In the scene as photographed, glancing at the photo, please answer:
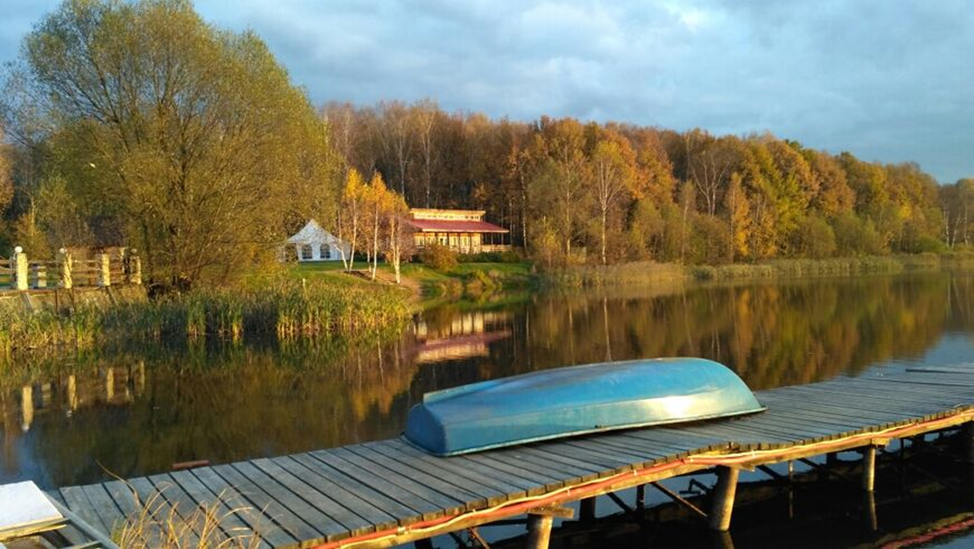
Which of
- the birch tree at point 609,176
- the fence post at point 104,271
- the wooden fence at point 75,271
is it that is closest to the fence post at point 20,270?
the wooden fence at point 75,271

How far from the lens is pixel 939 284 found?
152 feet

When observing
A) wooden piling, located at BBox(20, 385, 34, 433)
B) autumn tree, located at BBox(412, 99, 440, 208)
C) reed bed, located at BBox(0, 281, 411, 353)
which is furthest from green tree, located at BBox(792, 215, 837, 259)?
wooden piling, located at BBox(20, 385, 34, 433)

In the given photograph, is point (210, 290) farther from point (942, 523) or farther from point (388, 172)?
point (388, 172)

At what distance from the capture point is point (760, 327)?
87.2 ft

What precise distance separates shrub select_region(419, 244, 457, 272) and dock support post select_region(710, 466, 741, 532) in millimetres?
45495

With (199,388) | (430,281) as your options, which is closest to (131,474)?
(199,388)

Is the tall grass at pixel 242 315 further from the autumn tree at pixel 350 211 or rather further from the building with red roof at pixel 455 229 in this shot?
the building with red roof at pixel 455 229

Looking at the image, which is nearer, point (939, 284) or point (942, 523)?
point (942, 523)

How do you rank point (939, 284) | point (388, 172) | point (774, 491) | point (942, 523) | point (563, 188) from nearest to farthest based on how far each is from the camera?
point (942, 523), point (774, 491), point (939, 284), point (563, 188), point (388, 172)

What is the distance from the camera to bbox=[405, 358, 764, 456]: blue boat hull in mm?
8102

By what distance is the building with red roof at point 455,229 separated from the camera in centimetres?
6143

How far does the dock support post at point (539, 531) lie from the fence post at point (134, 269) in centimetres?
2584

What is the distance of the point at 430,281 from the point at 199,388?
1306 inches

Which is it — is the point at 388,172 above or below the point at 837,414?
above
